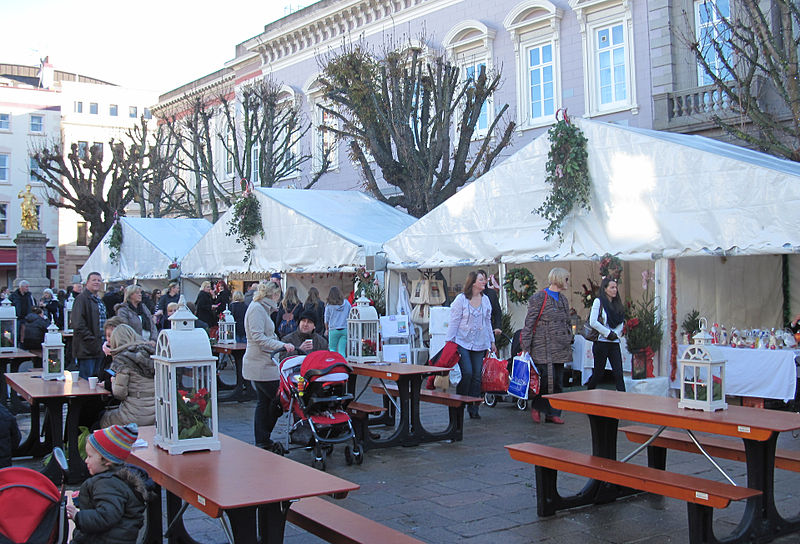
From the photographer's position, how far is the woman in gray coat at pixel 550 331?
930 centimetres

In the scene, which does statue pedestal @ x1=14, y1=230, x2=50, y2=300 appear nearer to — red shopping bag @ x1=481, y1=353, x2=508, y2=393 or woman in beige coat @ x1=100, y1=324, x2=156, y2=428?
red shopping bag @ x1=481, y1=353, x2=508, y2=393

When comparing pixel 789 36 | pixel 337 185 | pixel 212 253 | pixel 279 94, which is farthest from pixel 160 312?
pixel 279 94

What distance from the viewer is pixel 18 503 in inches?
132

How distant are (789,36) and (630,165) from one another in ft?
15.9

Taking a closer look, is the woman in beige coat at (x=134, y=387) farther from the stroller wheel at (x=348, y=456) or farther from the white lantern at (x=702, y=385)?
the white lantern at (x=702, y=385)

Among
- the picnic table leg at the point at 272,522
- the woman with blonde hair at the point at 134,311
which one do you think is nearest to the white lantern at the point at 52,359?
the woman with blonde hair at the point at 134,311

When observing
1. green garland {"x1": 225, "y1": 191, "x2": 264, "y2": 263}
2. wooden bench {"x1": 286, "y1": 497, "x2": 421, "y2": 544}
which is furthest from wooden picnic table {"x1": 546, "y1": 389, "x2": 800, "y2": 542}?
green garland {"x1": 225, "y1": 191, "x2": 264, "y2": 263}

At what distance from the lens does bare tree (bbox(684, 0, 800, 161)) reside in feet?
43.4

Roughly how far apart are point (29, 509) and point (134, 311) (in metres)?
6.92

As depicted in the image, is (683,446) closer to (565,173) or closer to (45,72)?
(565,173)

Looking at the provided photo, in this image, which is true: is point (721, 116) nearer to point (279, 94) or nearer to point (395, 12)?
point (395, 12)

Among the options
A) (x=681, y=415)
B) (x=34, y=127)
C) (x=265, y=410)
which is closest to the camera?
(x=681, y=415)

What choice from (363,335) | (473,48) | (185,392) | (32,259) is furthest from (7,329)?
(32,259)

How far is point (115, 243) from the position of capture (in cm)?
2378
